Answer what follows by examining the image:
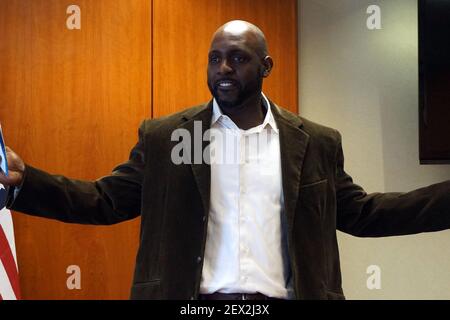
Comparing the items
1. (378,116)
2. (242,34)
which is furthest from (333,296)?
(378,116)

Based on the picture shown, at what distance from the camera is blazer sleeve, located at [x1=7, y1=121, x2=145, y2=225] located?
1.85 meters

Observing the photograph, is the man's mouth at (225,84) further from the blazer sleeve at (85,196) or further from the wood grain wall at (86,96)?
the wood grain wall at (86,96)

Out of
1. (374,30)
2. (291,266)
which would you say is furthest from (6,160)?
(374,30)

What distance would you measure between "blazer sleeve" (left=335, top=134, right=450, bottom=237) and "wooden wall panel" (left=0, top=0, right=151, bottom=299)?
150cm

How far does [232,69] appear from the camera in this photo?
194 cm

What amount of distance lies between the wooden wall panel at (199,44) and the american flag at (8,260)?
2.98 ft

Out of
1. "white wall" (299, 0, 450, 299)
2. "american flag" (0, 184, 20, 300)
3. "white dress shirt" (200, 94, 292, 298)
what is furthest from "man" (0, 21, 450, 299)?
"white wall" (299, 0, 450, 299)

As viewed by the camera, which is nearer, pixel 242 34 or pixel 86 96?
pixel 242 34

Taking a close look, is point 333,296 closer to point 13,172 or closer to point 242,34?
point 242,34

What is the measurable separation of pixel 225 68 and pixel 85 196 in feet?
1.82

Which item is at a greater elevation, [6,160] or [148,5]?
[148,5]

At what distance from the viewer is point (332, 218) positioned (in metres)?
2.00

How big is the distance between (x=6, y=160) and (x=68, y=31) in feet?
5.35
